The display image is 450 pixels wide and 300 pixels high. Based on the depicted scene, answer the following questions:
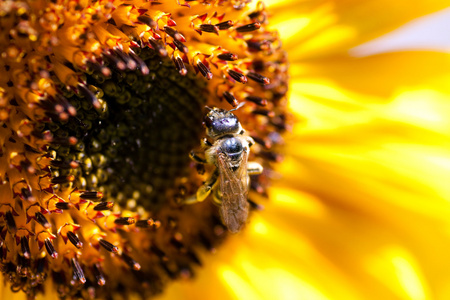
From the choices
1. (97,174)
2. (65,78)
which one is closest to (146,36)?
(65,78)

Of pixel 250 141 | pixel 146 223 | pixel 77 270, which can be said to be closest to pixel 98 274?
pixel 77 270

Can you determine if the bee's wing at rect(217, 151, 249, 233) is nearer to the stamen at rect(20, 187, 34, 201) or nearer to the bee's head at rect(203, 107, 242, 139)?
the bee's head at rect(203, 107, 242, 139)

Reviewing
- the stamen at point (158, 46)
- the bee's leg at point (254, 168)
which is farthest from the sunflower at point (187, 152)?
the bee's leg at point (254, 168)

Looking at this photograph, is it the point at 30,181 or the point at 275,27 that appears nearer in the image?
the point at 30,181

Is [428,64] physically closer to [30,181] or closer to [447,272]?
[447,272]

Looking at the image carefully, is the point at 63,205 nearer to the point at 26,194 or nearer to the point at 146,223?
the point at 26,194

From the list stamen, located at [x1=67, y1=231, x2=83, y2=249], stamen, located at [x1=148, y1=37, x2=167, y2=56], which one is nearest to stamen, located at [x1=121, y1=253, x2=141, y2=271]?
stamen, located at [x1=67, y1=231, x2=83, y2=249]
